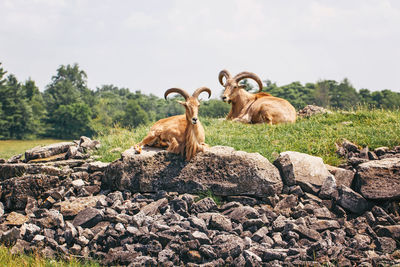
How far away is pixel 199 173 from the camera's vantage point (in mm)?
7941

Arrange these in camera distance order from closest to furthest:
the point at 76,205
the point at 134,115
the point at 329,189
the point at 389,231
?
the point at 389,231 → the point at 329,189 → the point at 76,205 → the point at 134,115

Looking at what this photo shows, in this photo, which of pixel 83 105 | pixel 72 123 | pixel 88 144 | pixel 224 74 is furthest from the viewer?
pixel 83 105

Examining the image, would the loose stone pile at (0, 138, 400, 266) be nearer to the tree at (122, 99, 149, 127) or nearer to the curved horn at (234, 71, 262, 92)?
the curved horn at (234, 71, 262, 92)

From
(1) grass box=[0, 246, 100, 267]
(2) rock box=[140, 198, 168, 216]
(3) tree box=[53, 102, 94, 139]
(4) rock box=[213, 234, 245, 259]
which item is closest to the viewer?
(4) rock box=[213, 234, 245, 259]

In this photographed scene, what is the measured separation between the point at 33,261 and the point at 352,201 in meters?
6.19

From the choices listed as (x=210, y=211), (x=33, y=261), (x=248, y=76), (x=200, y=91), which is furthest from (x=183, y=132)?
(x=248, y=76)

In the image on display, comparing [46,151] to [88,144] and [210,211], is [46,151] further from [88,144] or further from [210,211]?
[210,211]

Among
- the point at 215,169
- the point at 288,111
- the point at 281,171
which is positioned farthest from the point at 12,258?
the point at 288,111

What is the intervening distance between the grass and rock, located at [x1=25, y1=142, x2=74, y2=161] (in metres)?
4.39

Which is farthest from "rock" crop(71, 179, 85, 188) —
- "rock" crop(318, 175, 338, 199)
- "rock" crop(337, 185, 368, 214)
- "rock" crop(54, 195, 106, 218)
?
"rock" crop(337, 185, 368, 214)

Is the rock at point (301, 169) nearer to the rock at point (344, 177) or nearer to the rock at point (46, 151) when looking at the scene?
the rock at point (344, 177)

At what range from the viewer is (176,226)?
6.50m

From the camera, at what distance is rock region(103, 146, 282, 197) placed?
7.64m

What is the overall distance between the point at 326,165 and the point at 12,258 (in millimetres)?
6897
